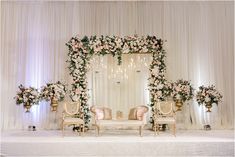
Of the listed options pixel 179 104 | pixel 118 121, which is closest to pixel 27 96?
pixel 118 121

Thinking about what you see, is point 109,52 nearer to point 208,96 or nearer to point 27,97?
point 27,97

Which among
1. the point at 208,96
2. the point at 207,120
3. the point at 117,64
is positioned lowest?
the point at 207,120

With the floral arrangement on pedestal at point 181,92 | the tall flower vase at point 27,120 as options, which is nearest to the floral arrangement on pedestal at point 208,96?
the floral arrangement on pedestal at point 181,92

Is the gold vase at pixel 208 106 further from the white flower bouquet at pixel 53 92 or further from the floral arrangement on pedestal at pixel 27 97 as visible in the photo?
the floral arrangement on pedestal at pixel 27 97

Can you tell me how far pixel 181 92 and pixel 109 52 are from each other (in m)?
2.22

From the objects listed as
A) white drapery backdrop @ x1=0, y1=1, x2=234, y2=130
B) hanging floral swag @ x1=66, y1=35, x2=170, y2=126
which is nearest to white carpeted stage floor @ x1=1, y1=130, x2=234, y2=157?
hanging floral swag @ x1=66, y1=35, x2=170, y2=126

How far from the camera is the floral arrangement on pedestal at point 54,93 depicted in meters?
8.30

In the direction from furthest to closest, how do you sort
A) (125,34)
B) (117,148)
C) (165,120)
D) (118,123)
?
(125,34) → (165,120) → (118,123) → (117,148)

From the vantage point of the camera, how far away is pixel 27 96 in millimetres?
8305

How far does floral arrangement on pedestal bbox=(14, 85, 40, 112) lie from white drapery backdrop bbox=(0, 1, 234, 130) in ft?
2.32

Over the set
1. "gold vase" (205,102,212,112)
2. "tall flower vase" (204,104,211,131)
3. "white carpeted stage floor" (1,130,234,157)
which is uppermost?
"gold vase" (205,102,212,112)

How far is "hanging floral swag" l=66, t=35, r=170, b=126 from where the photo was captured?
327 inches

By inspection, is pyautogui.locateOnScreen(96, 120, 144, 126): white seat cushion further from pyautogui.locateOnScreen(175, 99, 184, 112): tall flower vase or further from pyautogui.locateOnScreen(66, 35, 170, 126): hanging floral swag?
pyautogui.locateOnScreen(175, 99, 184, 112): tall flower vase

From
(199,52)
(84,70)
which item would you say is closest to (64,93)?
(84,70)
